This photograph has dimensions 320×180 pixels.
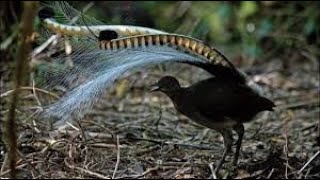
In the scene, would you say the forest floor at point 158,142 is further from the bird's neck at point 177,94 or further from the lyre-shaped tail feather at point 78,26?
the lyre-shaped tail feather at point 78,26

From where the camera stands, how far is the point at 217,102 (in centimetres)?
268

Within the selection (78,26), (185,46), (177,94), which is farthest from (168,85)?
(78,26)

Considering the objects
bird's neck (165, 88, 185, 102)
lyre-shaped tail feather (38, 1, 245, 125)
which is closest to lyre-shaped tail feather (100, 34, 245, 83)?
lyre-shaped tail feather (38, 1, 245, 125)

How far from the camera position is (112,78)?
2678 mm

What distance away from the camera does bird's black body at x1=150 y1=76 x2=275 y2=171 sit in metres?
2.67

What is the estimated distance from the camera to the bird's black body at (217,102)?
8.75ft

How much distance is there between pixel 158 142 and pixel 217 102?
2.10ft

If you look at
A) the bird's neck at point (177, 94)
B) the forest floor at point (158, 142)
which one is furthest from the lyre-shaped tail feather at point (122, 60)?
the forest floor at point (158, 142)

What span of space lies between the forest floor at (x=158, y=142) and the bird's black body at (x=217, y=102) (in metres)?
0.17

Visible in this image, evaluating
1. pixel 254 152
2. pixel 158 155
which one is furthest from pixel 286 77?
pixel 158 155

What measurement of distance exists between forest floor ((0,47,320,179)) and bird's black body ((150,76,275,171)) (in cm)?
17

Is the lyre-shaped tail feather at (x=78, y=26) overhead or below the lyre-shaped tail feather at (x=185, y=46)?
overhead

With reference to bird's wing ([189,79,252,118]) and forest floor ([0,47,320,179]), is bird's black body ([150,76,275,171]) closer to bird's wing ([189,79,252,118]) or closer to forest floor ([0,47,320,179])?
bird's wing ([189,79,252,118])

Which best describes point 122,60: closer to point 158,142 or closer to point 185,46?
point 185,46
